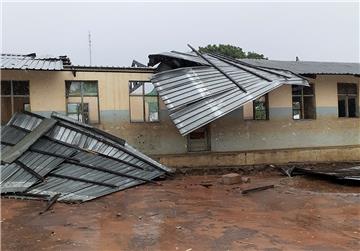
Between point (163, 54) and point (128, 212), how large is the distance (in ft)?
28.9

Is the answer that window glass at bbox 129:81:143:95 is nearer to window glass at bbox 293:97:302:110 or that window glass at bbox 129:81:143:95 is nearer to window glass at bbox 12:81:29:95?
window glass at bbox 12:81:29:95

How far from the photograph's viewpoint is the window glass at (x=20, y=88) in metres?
15.5

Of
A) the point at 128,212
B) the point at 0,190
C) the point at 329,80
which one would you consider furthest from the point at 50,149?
the point at 329,80

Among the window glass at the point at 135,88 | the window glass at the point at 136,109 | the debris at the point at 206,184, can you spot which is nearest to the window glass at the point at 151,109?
the window glass at the point at 136,109

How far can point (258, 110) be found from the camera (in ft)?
61.4

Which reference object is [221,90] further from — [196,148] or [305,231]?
[305,231]

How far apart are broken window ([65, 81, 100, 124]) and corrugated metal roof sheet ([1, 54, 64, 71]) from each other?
3.42 feet

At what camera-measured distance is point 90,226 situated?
27.0ft

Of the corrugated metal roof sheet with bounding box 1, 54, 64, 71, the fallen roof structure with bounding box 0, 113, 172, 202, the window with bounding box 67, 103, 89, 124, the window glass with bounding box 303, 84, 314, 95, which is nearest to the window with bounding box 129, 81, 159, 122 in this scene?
the window with bounding box 67, 103, 89, 124

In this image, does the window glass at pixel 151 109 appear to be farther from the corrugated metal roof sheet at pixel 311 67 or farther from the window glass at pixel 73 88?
the corrugated metal roof sheet at pixel 311 67

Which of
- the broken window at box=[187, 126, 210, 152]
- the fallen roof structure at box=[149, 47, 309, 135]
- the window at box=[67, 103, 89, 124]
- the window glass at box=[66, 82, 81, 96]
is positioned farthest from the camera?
the broken window at box=[187, 126, 210, 152]

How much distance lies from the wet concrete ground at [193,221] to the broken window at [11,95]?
5.70 meters

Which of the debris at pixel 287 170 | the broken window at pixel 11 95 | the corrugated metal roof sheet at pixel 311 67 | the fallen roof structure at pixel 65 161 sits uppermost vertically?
the corrugated metal roof sheet at pixel 311 67

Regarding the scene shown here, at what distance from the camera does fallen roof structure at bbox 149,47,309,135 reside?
1405cm
